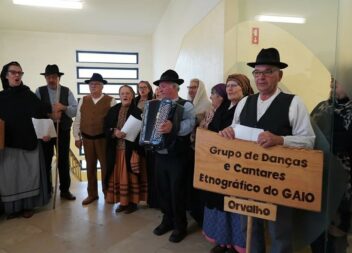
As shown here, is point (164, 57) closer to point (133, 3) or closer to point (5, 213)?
point (133, 3)

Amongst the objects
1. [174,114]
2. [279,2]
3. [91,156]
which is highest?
[279,2]

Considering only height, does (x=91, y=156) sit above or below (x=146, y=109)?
below

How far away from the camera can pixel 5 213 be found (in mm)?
3068

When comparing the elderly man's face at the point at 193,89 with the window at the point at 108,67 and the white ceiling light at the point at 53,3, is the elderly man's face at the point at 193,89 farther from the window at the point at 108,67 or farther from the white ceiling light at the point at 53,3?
the window at the point at 108,67

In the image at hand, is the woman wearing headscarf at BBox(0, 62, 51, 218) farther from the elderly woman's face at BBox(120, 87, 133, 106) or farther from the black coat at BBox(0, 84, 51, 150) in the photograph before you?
the elderly woman's face at BBox(120, 87, 133, 106)

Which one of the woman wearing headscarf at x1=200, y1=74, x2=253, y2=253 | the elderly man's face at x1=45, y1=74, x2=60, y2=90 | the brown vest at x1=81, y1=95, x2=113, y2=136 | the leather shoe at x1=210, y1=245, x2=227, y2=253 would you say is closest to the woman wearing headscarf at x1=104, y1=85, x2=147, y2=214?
the brown vest at x1=81, y1=95, x2=113, y2=136

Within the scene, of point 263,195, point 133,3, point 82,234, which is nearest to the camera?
point 263,195

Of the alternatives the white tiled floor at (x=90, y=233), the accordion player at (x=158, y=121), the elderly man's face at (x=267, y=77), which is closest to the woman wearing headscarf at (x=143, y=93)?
the accordion player at (x=158, y=121)

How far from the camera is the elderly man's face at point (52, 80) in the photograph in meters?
3.38

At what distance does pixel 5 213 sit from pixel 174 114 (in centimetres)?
215

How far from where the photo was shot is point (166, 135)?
88.7 inches

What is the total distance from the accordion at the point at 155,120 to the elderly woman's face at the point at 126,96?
2.25 ft

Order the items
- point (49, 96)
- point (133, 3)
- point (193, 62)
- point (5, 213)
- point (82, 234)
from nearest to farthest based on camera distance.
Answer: point (82, 234) < point (5, 213) < point (49, 96) < point (193, 62) < point (133, 3)

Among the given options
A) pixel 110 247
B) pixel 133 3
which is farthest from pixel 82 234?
pixel 133 3
